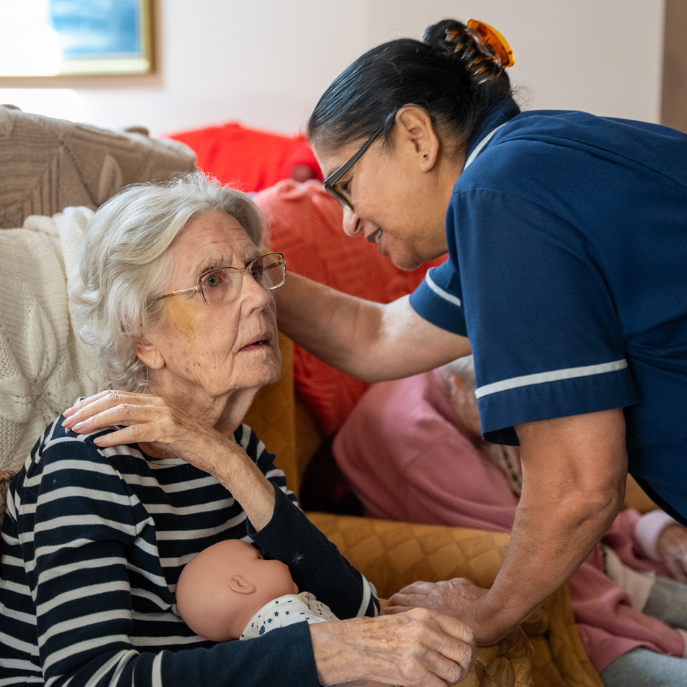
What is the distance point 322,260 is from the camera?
217cm

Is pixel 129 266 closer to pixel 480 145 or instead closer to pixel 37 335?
pixel 37 335

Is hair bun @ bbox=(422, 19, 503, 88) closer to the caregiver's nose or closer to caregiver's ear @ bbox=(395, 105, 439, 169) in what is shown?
caregiver's ear @ bbox=(395, 105, 439, 169)

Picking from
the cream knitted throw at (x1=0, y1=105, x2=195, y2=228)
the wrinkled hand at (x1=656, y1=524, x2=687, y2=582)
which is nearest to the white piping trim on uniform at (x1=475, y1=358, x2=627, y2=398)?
the cream knitted throw at (x1=0, y1=105, x2=195, y2=228)

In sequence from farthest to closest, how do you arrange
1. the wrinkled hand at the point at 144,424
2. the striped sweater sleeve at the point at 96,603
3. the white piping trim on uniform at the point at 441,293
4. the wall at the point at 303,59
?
the wall at the point at 303,59 → the white piping trim on uniform at the point at 441,293 → the wrinkled hand at the point at 144,424 → the striped sweater sleeve at the point at 96,603

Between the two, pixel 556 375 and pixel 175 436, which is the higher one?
pixel 556 375

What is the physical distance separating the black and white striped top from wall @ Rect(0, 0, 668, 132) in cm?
267

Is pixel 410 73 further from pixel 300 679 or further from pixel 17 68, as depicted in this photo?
pixel 17 68

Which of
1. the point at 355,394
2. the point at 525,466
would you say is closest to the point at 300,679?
the point at 525,466

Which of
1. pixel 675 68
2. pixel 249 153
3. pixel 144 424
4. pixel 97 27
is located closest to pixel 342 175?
pixel 144 424

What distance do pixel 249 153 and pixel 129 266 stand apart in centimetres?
237

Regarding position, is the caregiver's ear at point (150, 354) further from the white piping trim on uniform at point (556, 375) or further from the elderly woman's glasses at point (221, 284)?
the white piping trim on uniform at point (556, 375)

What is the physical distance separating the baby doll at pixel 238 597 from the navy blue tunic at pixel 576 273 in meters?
0.42

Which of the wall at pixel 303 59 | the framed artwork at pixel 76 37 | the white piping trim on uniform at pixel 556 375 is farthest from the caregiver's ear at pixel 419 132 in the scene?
the framed artwork at pixel 76 37

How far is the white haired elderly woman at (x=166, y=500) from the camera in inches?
37.6
